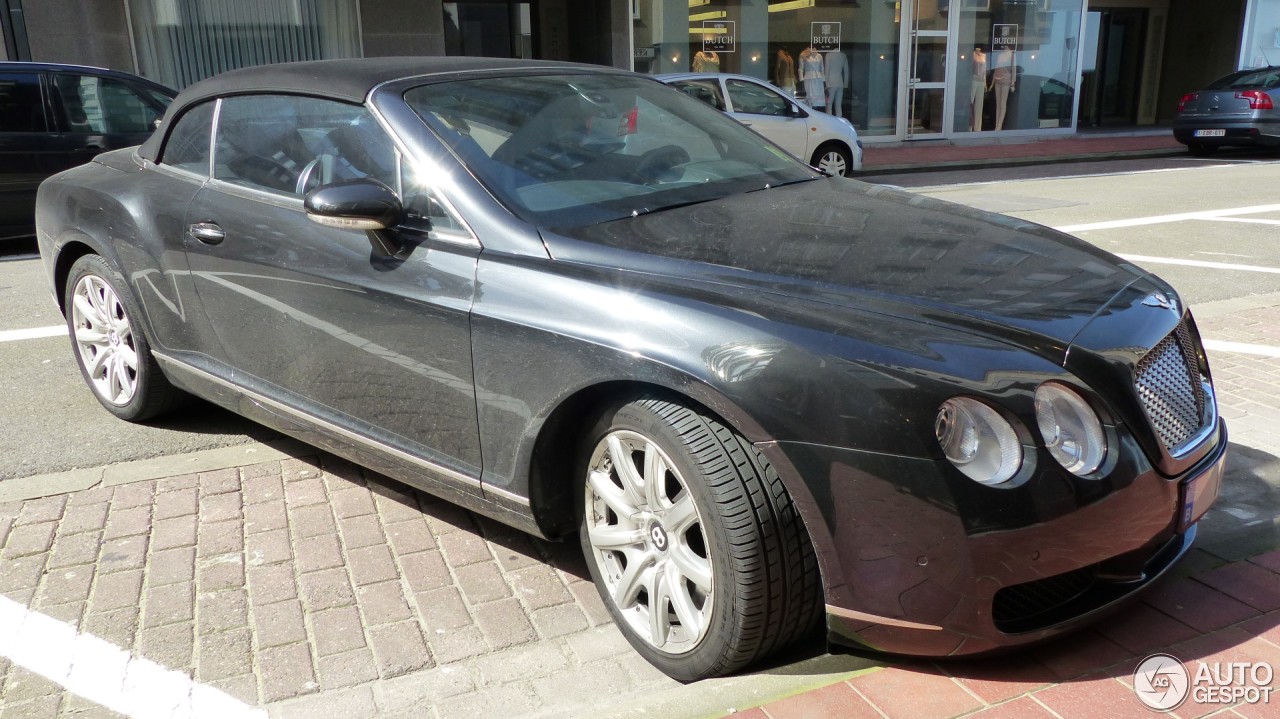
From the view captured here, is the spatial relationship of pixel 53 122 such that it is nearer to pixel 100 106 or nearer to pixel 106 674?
pixel 100 106

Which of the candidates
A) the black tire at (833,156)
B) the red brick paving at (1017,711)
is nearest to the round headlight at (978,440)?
the red brick paving at (1017,711)

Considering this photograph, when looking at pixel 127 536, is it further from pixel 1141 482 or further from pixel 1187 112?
pixel 1187 112

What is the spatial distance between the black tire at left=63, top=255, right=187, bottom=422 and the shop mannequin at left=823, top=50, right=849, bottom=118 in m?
17.4

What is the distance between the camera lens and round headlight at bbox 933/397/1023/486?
7.34 ft

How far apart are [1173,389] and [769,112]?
38.0 feet

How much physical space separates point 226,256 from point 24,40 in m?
13.5

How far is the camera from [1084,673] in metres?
2.53

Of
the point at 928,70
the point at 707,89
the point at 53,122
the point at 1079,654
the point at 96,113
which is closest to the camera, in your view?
the point at 1079,654

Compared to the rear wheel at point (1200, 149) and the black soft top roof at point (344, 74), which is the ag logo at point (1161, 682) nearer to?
the black soft top roof at point (344, 74)

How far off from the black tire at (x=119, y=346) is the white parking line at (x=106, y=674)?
147 centimetres

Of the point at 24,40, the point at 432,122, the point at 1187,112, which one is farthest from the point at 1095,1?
the point at 432,122

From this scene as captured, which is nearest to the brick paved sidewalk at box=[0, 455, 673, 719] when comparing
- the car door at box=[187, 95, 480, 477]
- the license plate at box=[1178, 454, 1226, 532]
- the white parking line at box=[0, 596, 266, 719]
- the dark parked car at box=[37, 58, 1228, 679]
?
the white parking line at box=[0, 596, 266, 719]

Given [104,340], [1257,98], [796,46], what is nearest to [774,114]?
[796,46]

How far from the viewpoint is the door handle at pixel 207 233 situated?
3.69 m
